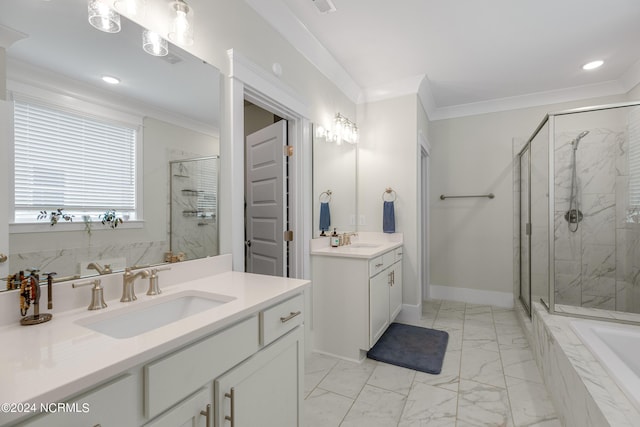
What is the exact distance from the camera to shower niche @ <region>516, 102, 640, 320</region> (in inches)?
102

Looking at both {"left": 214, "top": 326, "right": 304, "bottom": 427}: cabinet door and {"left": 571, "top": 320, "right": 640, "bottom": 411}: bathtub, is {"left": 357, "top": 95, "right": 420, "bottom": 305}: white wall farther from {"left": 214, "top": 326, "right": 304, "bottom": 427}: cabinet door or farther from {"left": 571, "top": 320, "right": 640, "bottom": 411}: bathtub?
{"left": 214, "top": 326, "right": 304, "bottom": 427}: cabinet door

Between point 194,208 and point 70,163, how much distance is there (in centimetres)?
55

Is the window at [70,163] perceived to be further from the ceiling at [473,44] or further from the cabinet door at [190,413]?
the ceiling at [473,44]

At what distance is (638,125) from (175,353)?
3788mm

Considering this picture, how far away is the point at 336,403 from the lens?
185 cm

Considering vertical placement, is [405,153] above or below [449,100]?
below

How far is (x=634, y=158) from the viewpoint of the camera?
2648 millimetres

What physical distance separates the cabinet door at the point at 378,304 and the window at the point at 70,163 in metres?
1.79

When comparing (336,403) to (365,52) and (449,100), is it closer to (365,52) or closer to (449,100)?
(365,52)

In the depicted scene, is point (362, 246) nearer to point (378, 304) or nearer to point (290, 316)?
point (378, 304)

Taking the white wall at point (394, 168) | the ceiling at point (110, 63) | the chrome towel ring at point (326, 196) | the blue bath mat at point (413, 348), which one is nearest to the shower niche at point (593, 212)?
the blue bath mat at point (413, 348)

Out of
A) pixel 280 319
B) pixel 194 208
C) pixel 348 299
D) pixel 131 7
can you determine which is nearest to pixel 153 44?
pixel 131 7

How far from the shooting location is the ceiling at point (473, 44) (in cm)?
Result: 210

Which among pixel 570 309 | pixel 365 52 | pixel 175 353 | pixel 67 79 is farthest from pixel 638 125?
pixel 67 79
